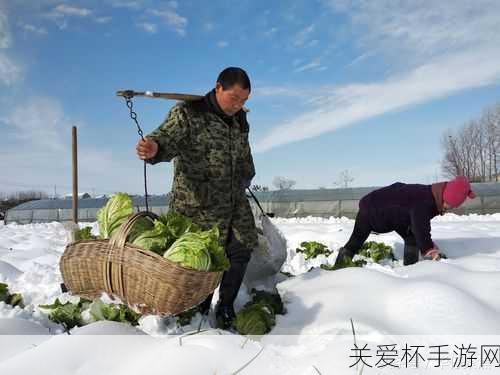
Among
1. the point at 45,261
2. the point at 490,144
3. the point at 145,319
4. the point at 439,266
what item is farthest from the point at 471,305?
the point at 490,144

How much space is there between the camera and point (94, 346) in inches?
82.4

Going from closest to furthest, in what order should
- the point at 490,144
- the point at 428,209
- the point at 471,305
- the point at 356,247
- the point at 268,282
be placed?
1. the point at 471,305
2. the point at 268,282
3. the point at 428,209
4. the point at 356,247
5. the point at 490,144

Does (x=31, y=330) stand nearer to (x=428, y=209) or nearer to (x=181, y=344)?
(x=181, y=344)

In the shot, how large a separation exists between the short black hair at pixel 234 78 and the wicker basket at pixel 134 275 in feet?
3.31

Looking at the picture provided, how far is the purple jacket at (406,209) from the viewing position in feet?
14.3

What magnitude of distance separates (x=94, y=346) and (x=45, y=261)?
11.3 ft

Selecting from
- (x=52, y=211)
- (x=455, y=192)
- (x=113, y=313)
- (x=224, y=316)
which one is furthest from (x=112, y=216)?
(x=52, y=211)

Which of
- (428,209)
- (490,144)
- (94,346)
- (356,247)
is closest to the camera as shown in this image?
(94,346)

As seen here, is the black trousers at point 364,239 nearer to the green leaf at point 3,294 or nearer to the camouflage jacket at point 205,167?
the camouflage jacket at point 205,167

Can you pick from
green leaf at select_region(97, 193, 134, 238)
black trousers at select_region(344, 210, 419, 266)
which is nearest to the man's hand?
green leaf at select_region(97, 193, 134, 238)

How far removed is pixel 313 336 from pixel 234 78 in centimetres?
160

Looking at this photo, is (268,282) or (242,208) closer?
(242,208)

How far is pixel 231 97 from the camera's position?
9.16ft

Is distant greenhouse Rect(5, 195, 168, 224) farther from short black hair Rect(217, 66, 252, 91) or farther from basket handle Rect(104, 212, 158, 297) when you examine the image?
basket handle Rect(104, 212, 158, 297)
